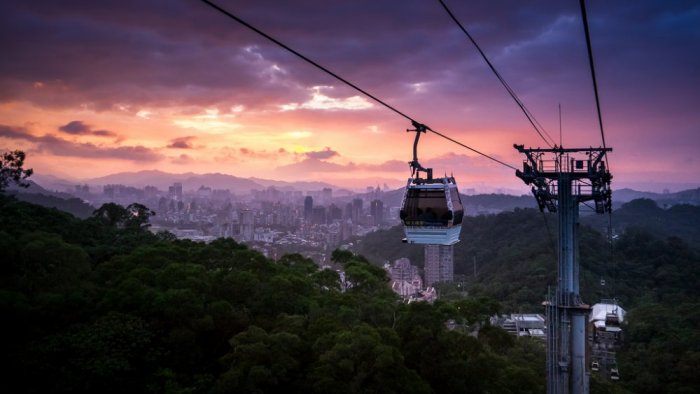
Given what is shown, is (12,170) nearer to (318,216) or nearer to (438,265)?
(438,265)

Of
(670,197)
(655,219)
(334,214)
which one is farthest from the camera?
(670,197)

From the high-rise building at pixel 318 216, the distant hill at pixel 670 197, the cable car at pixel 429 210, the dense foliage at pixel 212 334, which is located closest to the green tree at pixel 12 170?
the dense foliage at pixel 212 334

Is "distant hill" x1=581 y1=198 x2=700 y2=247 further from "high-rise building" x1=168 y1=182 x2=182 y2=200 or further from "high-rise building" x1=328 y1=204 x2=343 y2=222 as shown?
"high-rise building" x1=168 y1=182 x2=182 y2=200

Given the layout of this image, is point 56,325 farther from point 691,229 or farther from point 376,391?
point 691,229

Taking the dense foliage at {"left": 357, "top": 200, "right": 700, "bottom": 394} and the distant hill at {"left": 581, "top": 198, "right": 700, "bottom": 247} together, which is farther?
the distant hill at {"left": 581, "top": 198, "right": 700, "bottom": 247}

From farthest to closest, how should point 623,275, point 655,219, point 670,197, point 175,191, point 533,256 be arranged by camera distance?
point 670,197, point 175,191, point 655,219, point 533,256, point 623,275

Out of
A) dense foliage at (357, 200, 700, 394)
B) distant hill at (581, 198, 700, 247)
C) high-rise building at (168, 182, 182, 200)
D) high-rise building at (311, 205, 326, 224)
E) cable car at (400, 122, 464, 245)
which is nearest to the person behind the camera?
cable car at (400, 122, 464, 245)

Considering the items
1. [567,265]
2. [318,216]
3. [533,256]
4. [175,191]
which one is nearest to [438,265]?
[533,256]

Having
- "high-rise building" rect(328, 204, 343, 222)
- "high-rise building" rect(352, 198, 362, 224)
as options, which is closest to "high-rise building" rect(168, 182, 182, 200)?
"high-rise building" rect(328, 204, 343, 222)

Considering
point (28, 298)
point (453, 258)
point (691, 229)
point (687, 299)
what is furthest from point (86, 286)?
point (691, 229)
